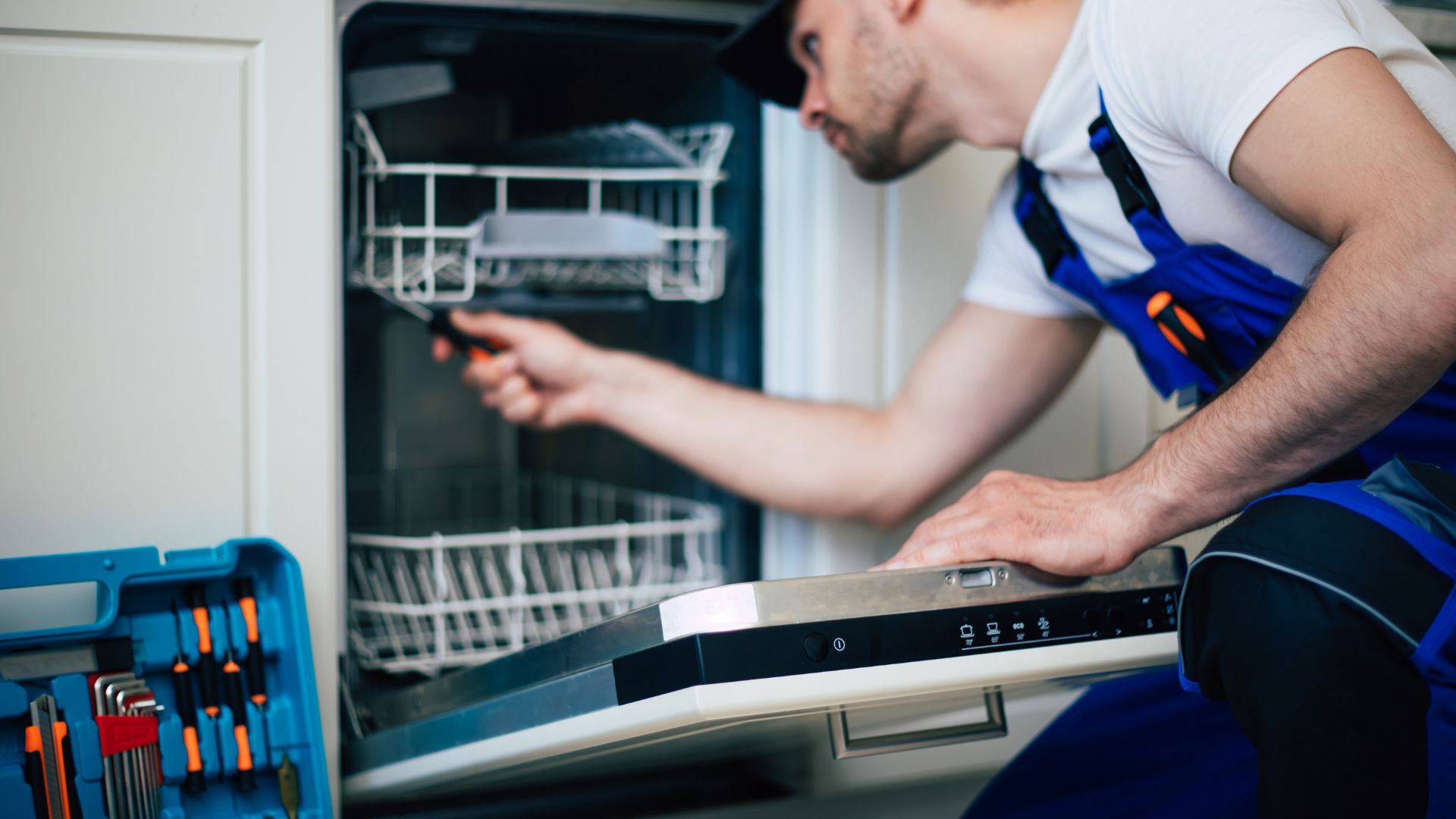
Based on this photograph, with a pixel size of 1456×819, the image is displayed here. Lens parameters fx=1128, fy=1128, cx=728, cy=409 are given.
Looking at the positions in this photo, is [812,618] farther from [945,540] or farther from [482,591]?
[482,591]

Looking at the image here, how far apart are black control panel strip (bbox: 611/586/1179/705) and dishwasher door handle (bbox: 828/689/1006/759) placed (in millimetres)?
147

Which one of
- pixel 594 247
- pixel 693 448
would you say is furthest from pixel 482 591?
pixel 594 247

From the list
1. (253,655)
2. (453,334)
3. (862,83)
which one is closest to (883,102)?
(862,83)

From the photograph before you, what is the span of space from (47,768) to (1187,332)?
105cm

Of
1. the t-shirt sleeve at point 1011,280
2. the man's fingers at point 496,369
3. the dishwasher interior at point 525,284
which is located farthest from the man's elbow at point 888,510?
the man's fingers at point 496,369

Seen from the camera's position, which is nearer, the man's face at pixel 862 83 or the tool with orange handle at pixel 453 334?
the man's face at pixel 862 83

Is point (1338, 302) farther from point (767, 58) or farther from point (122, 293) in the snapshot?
point (122, 293)

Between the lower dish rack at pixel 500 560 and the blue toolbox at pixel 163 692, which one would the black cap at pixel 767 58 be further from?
the blue toolbox at pixel 163 692

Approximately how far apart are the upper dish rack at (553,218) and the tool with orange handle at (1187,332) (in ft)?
1.61

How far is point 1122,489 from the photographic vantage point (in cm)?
89

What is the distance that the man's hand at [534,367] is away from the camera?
1388 mm

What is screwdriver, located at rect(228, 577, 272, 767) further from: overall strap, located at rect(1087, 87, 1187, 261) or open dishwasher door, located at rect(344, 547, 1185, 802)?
overall strap, located at rect(1087, 87, 1187, 261)

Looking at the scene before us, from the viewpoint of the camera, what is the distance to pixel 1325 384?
0.81m

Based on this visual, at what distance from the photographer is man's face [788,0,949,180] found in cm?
122
